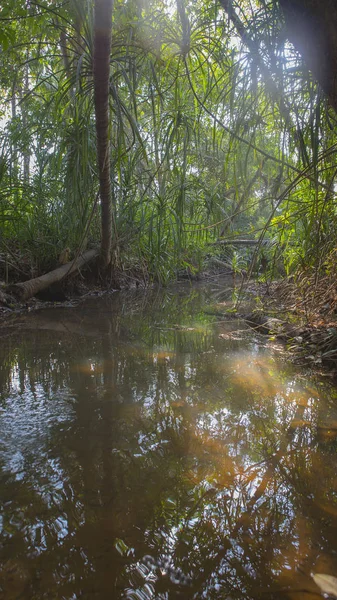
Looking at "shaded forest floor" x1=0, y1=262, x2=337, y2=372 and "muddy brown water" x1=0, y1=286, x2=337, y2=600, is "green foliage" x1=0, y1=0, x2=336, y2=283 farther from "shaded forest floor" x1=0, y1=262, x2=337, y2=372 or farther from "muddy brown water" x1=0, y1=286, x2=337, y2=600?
"muddy brown water" x1=0, y1=286, x2=337, y2=600

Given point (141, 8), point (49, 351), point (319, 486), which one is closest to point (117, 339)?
point (49, 351)

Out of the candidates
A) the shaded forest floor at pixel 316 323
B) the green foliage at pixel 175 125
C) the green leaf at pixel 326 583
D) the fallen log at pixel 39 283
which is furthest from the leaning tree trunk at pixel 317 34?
the fallen log at pixel 39 283

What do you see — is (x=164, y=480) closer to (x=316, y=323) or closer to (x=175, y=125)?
(x=316, y=323)

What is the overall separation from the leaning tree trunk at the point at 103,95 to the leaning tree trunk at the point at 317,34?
0.99 meters

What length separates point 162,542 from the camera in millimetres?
725

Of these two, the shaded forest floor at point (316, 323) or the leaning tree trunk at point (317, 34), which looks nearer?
the leaning tree trunk at point (317, 34)

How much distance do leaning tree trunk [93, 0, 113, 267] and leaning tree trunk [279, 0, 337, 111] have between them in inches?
39.0

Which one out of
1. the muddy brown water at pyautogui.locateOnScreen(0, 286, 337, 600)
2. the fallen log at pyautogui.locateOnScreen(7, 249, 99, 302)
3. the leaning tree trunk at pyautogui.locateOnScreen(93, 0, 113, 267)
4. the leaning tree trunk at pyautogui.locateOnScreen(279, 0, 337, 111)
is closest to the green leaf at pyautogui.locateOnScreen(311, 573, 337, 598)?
the muddy brown water at pyautogui.locateOnScreen(0, 286, 337, 600)

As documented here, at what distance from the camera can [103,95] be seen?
2.46 meters

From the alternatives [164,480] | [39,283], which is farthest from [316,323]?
[39,283]

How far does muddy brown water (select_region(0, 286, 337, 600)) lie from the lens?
66 cm

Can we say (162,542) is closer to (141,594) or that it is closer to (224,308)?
(141,594)

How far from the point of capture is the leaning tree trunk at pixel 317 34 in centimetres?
131

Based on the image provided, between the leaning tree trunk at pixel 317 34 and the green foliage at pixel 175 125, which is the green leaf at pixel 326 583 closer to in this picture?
the green foliage at pixel 175 125
